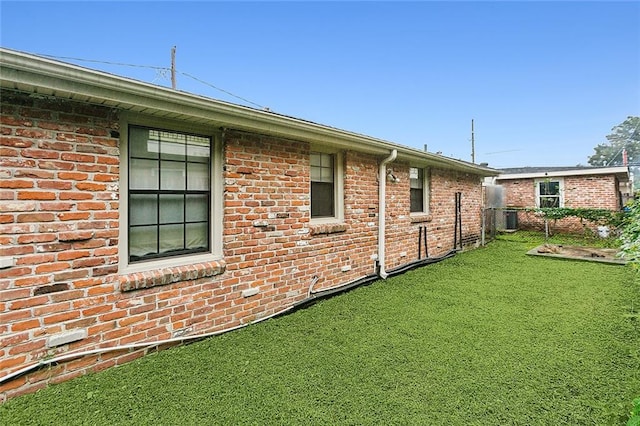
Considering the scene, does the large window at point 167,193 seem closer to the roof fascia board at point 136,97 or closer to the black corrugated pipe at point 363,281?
the roof fascia board at point 136,97

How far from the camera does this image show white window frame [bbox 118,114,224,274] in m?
2.88

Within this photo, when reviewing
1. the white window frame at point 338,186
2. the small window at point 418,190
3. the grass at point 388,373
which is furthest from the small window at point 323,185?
the small window at point 418,190

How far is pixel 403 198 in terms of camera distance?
22.0 feet

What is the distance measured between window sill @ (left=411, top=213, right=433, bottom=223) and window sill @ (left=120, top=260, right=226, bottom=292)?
193 inches

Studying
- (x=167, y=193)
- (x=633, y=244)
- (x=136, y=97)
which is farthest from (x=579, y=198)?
(x=136, y=97)

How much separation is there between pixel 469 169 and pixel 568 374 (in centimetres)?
773

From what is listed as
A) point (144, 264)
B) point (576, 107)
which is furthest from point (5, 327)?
point (576, 107)

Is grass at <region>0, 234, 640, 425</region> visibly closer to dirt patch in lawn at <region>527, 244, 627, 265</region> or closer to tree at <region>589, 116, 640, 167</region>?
dirt patch in lawn at <region>527, 244, 627, 265</region>

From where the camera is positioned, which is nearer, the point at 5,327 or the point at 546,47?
the point at 5,327

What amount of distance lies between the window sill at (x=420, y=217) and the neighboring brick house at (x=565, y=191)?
6.30 m

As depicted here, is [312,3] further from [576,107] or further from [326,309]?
[576,107]

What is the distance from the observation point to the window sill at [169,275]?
282 cm

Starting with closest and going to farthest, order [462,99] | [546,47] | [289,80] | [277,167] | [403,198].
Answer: [277,167]
[403,198]
[546,47]
[289,80]
[462,99]

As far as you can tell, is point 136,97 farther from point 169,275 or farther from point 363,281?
point 363,281
